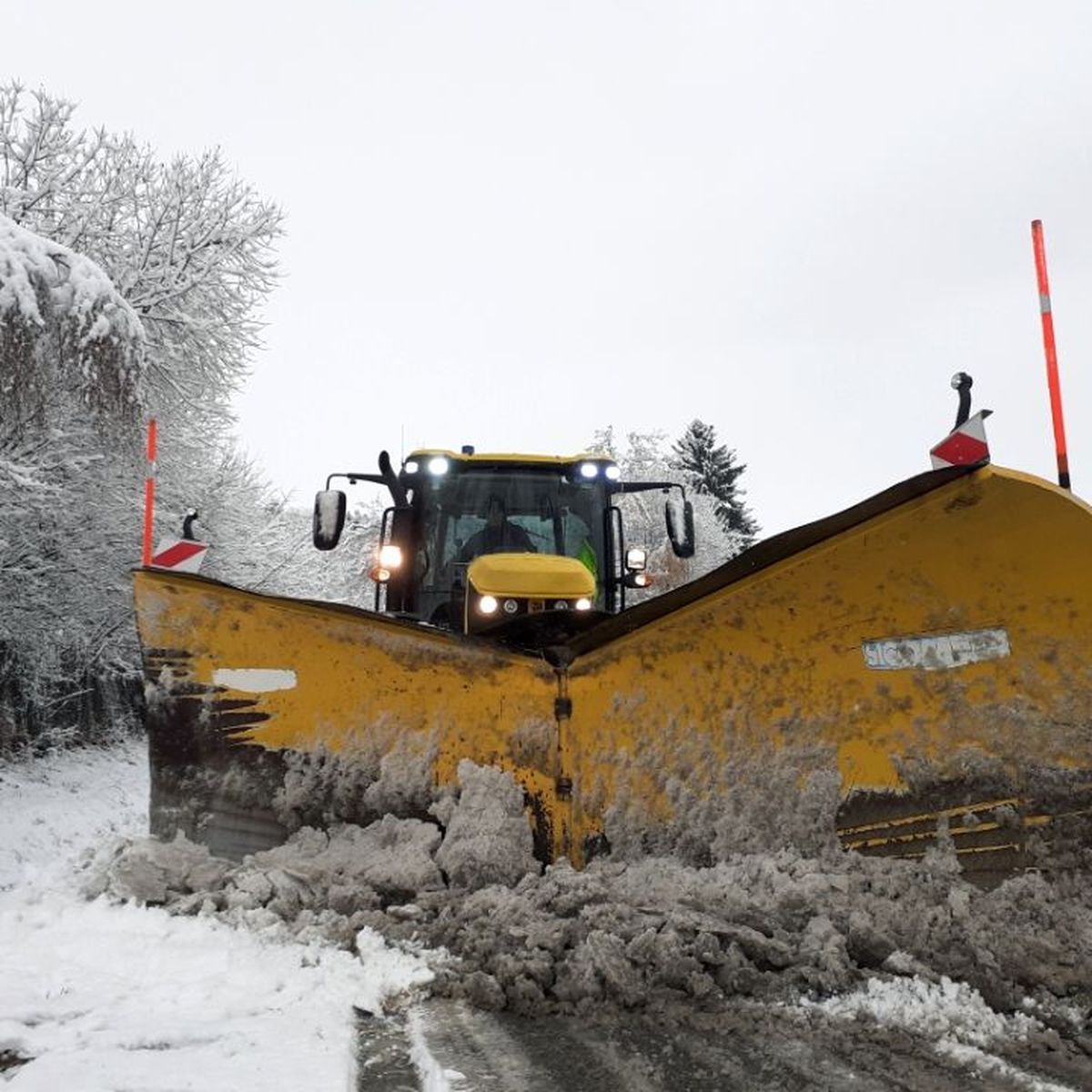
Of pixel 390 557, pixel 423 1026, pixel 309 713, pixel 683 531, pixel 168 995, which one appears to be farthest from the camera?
pixel 390 557

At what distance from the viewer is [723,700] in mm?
3084

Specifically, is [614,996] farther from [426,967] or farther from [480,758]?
[480,758]

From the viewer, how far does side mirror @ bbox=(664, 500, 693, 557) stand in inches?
200

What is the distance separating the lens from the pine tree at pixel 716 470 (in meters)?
36.2

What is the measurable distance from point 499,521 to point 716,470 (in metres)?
32.8

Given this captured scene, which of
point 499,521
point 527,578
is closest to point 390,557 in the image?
point 499,521

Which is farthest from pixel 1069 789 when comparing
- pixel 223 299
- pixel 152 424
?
pixel 223 299

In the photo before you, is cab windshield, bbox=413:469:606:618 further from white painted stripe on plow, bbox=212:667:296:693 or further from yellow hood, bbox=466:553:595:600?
white painted stripe on plow, bbox=212:667:296:693

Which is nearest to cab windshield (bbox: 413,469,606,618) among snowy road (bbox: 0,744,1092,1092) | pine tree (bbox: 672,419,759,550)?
snowy road (bbox: 0,744,1092,1092)

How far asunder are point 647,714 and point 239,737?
4.80ft

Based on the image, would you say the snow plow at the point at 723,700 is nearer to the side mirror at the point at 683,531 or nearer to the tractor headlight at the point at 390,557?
the side mirror at the point at 683,531

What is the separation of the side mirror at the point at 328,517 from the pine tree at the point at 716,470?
31030 millimetres

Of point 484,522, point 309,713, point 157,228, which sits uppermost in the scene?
point 157,228

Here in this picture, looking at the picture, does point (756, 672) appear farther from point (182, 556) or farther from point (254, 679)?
point (182, 556)
